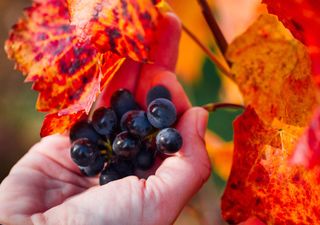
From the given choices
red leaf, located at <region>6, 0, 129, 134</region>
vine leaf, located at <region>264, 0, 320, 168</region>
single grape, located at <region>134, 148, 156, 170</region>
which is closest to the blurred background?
single grape, located at <region>134, 148, 156, 170</region>

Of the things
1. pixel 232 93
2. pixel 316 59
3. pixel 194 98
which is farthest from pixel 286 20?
pixel 194 98

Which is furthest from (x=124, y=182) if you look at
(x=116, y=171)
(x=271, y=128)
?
(x=271, y=128)

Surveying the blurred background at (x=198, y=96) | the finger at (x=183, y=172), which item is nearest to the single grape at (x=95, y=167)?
the finger at (x=183, y=172)

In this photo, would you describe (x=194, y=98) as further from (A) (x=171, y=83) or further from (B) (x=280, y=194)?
(B) (x=280, y=194)

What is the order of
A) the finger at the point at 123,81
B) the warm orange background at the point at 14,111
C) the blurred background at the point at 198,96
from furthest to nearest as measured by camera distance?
the warm orange background at the point at 14,111 → the blurred background at the point at 198,96 → the finger at the point at 123,81

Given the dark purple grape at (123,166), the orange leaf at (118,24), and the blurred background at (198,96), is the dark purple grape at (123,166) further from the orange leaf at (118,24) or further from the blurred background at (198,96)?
the blurred background at (198,96)
